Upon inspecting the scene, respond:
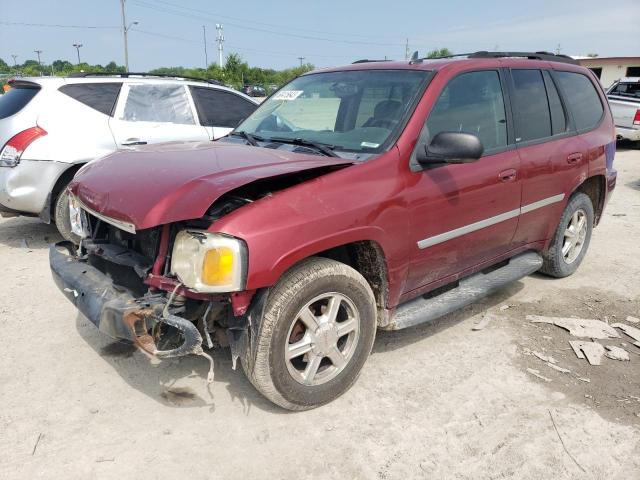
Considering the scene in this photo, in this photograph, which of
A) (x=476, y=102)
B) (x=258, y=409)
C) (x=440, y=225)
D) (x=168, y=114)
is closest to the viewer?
(x=258, y=409)

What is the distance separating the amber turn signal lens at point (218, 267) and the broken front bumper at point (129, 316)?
236mm

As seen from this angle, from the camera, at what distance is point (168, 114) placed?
249 inches

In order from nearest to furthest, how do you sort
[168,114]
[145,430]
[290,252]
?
[290,252] → [145,430] → [168,114]

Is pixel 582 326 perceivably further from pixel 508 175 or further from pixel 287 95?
pixel 287 95

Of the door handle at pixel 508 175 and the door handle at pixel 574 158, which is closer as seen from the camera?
the door handle at pixel 508 175

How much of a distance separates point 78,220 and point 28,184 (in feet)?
8.09

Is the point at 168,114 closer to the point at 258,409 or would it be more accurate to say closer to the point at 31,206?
the point at 31,206

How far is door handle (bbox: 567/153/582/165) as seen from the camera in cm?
425

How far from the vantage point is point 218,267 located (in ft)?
7.82

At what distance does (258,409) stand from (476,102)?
8.04ft

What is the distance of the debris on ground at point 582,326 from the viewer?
3.89m

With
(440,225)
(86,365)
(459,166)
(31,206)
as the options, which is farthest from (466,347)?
(31,206)

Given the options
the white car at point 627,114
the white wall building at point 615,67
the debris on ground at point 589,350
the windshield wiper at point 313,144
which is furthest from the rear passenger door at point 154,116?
the white wall building at point 615,67

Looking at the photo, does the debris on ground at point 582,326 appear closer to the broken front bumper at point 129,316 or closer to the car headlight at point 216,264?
the car headlight at point 216,264
